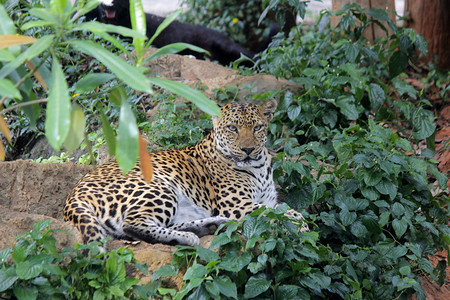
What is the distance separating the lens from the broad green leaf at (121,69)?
2.55 m

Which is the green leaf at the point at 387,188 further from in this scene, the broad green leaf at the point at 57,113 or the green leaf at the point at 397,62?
the broad green leaf at the point at 57,113

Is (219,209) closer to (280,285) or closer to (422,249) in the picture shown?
(280,285)

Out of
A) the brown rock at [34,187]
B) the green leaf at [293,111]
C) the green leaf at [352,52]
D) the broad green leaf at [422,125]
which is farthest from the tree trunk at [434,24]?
the brown rock at [34,187]

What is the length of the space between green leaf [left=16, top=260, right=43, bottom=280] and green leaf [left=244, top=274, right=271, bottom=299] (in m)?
1.43

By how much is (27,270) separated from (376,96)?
5.36 metres

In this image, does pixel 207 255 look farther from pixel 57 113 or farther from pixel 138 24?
pixel 57 113

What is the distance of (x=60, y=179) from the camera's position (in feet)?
20.1

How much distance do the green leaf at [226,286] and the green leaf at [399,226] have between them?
1.96 meters

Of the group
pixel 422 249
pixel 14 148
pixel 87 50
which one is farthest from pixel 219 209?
pixel 14 148

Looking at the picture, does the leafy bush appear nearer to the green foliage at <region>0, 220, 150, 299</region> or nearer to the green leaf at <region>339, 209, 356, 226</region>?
the green leaf at <region>339, 209, 356, 226</region>

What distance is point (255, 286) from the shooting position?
14.5ft

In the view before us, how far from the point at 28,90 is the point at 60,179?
3163mm

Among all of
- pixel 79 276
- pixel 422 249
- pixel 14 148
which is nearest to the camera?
pixel 79 276

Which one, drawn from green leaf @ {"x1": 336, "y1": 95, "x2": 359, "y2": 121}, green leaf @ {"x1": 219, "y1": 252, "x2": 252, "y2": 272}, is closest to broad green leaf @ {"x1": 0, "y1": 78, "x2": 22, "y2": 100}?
green leaf @ {"x1": 219, "y1": 252, "x2": 252, "y2": 272}
